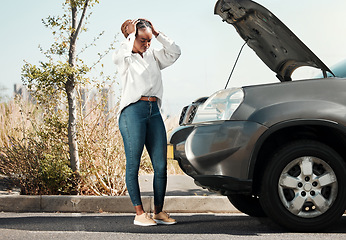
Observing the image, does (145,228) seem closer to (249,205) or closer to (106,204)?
(249,205)

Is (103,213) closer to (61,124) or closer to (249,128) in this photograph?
(61,124)

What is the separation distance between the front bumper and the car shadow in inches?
18.2

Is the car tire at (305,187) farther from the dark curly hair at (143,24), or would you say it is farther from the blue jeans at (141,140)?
the dark curly hair at (143,24)

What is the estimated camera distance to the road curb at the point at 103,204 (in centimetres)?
600

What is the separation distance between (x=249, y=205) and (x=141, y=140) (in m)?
1.39

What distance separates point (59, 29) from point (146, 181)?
2589 mm

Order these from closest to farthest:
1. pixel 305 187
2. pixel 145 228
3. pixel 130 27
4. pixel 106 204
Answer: pixel 305 187, pixel 145 228, pixel 130 27, pixel 106 204

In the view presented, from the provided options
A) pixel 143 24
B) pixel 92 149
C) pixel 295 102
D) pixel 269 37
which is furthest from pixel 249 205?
pixel 92 149

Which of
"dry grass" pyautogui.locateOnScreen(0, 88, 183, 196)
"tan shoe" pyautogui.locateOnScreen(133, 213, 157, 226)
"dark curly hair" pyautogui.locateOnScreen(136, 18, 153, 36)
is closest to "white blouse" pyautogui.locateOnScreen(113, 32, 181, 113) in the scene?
"dark curly hair" pyautogui.locateOnScreen(136, 18, 153, 36)

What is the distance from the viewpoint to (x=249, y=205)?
17.5 ft

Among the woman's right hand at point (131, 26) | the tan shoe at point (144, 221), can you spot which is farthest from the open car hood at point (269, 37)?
the tan shoe at point (144, 221)

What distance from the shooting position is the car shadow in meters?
4.54

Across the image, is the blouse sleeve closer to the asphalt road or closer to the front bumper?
the front bumper

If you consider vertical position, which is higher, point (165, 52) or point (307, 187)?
point (165, 52)
